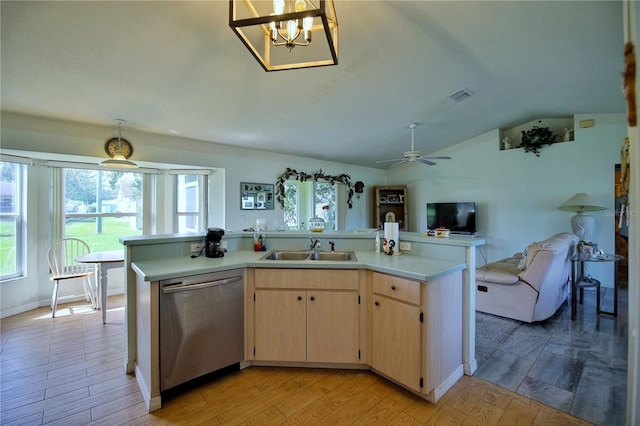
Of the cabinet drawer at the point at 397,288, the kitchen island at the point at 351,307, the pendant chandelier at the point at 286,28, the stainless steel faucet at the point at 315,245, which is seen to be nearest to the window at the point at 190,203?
the kitchen island at the point at 351,307

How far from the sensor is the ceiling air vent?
3.59m

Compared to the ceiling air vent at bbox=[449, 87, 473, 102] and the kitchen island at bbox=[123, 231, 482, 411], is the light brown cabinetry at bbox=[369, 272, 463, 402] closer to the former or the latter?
the kitchen island at bbox=[123, 231, 482, 411]

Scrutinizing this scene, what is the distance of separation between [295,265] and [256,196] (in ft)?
9.89

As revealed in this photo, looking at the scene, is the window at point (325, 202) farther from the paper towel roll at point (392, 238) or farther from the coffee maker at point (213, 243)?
the coffee maker at point (213, 243)

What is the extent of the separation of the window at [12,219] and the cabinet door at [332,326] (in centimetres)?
422

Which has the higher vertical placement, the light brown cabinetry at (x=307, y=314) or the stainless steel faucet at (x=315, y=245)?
the stainless steel faucet at (x=315, y=245)

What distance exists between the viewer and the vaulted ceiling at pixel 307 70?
2.05 m

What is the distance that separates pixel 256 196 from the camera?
5012mm

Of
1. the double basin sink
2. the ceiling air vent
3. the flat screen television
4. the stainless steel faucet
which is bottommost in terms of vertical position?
the double basin sink

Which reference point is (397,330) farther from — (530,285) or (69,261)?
(69,261)

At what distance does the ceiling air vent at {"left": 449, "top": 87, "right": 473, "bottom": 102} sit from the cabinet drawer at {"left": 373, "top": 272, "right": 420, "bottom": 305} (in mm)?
2822

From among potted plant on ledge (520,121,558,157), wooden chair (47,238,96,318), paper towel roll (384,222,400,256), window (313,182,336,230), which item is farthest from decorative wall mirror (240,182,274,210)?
potted plant on ledge (520,121,558,157)

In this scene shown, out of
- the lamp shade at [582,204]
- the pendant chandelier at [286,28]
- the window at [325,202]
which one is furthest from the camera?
the window at [325,202]

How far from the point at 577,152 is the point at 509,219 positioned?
5.00 ft
